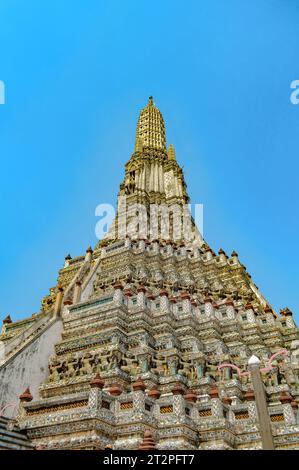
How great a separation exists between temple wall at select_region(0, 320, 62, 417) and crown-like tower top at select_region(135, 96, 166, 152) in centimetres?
3767

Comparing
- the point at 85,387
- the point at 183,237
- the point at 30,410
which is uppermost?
the point at 183,237

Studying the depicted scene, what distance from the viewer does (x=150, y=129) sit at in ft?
190

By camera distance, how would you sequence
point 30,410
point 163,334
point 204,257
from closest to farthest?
point 30,410 → point 163,334 → point 204,257

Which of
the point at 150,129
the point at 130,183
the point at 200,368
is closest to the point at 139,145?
the point at 150,129

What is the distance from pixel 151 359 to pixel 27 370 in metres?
4.78

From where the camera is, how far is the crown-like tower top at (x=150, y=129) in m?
54.6

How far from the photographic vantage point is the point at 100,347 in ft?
55.0

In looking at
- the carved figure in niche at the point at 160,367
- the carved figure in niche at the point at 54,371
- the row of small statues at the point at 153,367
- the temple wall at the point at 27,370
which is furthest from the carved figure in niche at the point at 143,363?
the temple wall at the point at 27,370

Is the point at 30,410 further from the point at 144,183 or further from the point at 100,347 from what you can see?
the point at 144,183

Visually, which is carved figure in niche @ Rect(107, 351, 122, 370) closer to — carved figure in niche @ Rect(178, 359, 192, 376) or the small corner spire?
carved figure in niche @ Rect(178, 359, 192, 376)

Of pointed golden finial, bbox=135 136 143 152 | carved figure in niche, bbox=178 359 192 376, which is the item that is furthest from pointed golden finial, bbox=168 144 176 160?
carved figure in niche, bbox=178 359 192 376

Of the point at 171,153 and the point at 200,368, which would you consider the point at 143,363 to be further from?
the point at 171,153
